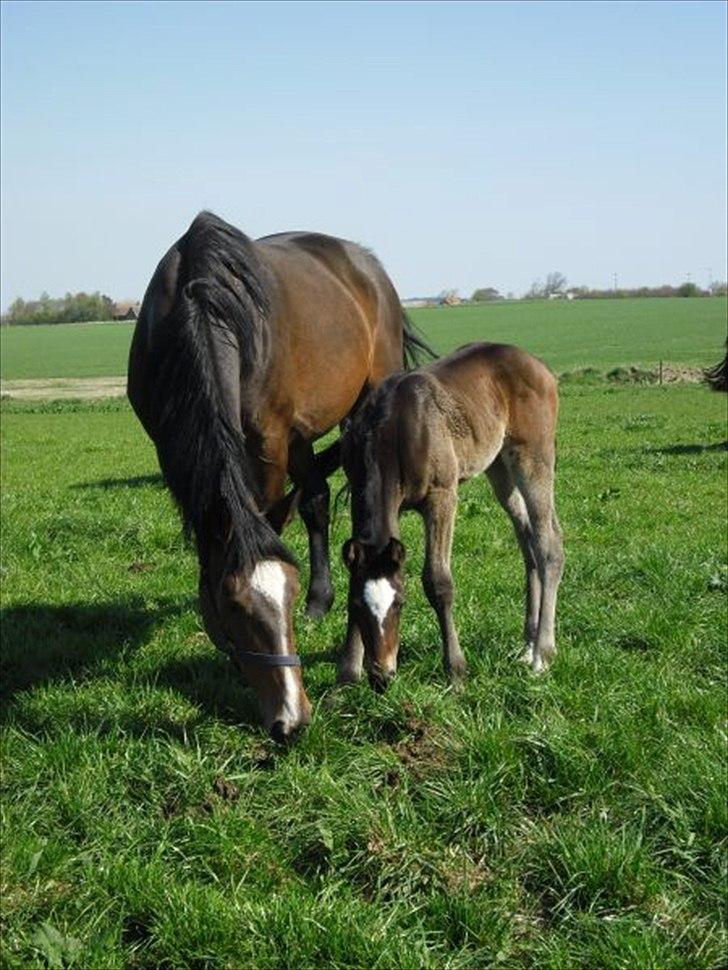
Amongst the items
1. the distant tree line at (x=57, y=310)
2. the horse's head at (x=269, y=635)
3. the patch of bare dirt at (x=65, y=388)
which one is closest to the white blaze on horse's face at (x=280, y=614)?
the horse's head at (x=269, y=635)

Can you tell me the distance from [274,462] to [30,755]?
218 cm

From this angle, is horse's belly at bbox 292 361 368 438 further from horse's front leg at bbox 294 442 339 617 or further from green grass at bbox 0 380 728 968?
green grass at bbox 0 380 728 968

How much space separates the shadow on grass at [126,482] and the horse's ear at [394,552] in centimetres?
956

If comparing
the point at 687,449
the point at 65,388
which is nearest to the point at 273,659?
the point at 687,449

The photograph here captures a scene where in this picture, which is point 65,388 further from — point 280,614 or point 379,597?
point 280,614

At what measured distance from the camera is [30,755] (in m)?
5.18

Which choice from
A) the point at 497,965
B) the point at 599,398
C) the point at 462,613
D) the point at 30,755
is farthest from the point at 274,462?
the point at 599,398

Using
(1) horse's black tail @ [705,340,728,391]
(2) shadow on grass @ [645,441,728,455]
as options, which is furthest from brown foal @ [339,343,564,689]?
(1) horse's black tail @ [705,340,728,391]

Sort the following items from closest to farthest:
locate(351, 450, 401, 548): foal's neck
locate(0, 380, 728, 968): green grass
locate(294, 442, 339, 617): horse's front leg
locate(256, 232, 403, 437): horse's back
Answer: locate(0, 380, 728, 968): green grass < locate(351, 450, 401, 548): foal's neck < locate(256, 232, 403, 437): horse's back < locate(294, 442, 339, 617): horse's front leg

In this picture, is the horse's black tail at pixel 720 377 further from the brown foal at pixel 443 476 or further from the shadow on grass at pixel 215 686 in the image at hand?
the shadow on grass at pixel 215 686

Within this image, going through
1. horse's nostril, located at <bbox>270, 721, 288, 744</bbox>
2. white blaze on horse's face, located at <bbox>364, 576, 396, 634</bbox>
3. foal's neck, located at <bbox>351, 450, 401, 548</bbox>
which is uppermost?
foal's neck, located at <bbox>351, 450, 401, 548</bbox>

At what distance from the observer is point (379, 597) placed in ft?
17.6

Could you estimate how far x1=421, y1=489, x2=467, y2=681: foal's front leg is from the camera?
5.81 m

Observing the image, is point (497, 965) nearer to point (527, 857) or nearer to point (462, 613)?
point (527, 857)
